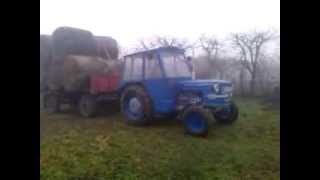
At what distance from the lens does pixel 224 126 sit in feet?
5.98

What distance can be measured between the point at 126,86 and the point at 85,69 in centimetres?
29

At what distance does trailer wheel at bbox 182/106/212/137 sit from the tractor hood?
0.13 metres

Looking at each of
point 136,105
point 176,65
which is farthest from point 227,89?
point 136,105

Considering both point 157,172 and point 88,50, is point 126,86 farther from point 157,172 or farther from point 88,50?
point 157,172

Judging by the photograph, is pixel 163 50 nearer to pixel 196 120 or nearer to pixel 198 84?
pixel 198 84

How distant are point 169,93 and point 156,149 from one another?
0.38 metres

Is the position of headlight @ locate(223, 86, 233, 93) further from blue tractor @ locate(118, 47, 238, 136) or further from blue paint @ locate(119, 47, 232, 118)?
blue paint @ locate(119, 47, 232, 118)

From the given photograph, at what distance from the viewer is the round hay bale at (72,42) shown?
1.69 meters

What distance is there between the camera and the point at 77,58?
1.96 meters

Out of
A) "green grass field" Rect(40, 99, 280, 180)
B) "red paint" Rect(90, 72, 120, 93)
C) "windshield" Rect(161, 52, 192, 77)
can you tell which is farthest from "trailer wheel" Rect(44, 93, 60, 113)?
"windshield" Rect(161, 52, 192, 77)

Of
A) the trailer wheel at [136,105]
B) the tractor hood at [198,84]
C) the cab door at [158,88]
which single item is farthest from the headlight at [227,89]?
the trailer wheel at [136,105]

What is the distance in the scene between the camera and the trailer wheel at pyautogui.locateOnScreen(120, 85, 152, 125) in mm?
1935
